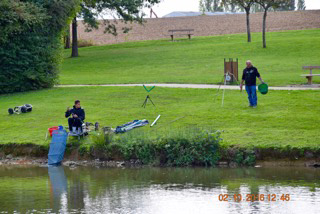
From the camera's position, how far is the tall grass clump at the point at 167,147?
64.6ft

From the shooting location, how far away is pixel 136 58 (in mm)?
53656

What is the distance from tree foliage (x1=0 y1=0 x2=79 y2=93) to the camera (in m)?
32.0

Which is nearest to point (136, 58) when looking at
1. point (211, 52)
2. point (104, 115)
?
point (211, 52)

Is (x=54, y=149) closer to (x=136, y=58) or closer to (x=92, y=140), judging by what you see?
(x=92, y=140)

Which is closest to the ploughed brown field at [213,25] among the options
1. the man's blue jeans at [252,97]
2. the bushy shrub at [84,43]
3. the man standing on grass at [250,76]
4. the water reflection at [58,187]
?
the bushy shrub at [84,43]

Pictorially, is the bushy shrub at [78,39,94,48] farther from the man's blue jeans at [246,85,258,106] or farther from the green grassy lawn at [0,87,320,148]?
the man's blue jeans at [246,85,258,106]

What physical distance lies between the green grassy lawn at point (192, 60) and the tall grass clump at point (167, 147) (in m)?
13.4

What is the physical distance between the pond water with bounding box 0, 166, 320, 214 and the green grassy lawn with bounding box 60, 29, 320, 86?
15230 millimetres

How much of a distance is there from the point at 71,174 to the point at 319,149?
7744 millimetres

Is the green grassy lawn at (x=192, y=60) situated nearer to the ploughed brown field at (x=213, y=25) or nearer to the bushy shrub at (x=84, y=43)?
the bushy shrub at (x=84, y=43)

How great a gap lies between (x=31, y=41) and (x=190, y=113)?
1211cm
